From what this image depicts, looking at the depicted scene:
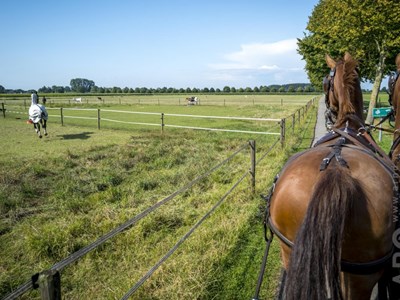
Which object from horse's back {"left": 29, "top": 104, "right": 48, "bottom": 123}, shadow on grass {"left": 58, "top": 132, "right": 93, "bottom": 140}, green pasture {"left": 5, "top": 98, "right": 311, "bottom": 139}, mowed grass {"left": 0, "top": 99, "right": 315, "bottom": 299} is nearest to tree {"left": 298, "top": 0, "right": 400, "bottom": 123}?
green pasture {"left": 5, "top": 98, "right": 311, "bottom": 139}

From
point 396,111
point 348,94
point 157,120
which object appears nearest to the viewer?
point 348,94

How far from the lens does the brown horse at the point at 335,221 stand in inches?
73.9

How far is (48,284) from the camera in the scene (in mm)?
1498

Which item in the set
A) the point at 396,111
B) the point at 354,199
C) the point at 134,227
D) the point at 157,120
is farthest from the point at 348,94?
the point at 157,120

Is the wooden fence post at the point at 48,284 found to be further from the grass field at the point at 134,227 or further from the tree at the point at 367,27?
the tree at the point at 367,27

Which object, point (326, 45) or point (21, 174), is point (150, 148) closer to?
point (21, 174)

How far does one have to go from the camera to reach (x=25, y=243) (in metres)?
4.40

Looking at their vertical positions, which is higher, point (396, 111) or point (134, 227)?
point (396, 111)

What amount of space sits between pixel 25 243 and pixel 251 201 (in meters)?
4.21

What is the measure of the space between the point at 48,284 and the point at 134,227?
3.47 metres

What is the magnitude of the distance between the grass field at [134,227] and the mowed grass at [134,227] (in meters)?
0.02

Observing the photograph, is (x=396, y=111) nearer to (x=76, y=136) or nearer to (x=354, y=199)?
(x=354, y=199)

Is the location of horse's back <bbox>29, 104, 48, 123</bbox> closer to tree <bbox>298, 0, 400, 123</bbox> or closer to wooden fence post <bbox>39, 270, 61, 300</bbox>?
wooden fence post <bbox>39, 270, 61, 300</bbox>

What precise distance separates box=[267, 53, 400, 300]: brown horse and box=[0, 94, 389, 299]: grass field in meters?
1.67
